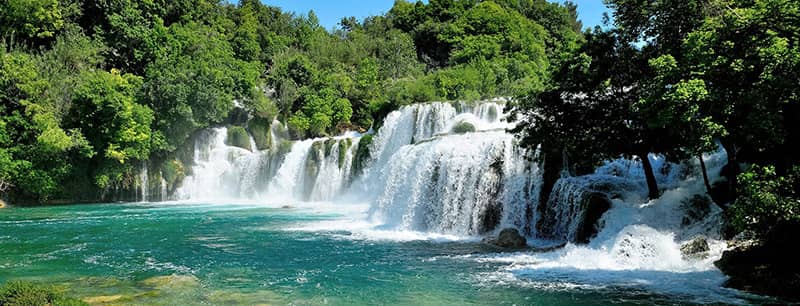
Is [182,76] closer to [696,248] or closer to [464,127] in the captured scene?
[464,127]

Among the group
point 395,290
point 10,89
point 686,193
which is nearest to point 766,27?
point 686,193

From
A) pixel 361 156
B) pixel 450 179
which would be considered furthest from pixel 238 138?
pixel 450 179

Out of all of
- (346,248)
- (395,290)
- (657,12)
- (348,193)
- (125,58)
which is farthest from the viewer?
(125,58)

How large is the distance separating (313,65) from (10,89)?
2188cm

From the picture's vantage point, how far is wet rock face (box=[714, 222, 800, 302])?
1016 cm

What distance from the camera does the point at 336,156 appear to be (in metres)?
33.2

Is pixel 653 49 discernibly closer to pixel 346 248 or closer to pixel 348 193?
pixel 346 248

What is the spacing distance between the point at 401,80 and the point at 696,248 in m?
37.1

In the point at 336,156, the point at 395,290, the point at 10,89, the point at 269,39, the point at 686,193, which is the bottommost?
the point at 395,290

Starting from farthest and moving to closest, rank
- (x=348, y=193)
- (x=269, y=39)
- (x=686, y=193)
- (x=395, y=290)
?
(x=269, y=39) < (x=348, y=193) < (x=686, y=193) < (x=395, y=290)

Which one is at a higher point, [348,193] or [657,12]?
[657,12]

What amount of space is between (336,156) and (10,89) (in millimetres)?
18039

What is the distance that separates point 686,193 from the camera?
14148 mm

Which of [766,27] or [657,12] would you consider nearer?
[766,27]
